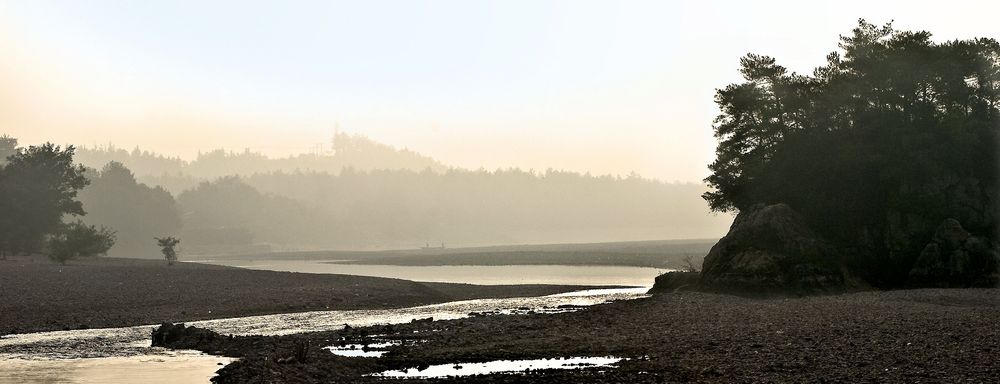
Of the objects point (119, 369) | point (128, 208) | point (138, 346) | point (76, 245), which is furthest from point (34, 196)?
point (128, 208)

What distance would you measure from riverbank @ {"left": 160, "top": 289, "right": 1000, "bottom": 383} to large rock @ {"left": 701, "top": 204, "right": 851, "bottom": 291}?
8612mm

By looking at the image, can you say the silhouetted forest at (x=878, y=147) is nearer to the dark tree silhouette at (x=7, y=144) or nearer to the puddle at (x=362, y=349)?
the puddle at (x=362, y=349)

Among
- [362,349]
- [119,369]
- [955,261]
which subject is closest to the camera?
[119,369]

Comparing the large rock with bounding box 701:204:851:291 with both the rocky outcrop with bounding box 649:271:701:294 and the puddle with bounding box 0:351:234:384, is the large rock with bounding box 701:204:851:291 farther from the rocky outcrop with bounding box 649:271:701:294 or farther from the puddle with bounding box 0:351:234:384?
the puddle with bounding box 0:351:234:384

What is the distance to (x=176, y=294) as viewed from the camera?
180 ft

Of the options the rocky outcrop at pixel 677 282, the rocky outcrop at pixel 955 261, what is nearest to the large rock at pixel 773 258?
the rocky outcrop at pixel 677 282

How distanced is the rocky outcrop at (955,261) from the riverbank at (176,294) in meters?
26.6

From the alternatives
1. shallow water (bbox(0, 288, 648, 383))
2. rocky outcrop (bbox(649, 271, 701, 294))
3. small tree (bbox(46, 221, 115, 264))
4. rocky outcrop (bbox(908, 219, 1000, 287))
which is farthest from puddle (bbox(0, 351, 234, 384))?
small tree (bbox(46, 221, 115, 264))

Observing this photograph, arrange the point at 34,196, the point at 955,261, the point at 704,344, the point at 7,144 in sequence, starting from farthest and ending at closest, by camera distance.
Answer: the point at 7,144 < the point at 34,196 < the point at 955,261 < the point at 704,344

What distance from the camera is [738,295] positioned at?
56.1 metres

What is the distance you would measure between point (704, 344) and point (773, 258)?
1122 inches

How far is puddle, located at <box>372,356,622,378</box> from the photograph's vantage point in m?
27.0

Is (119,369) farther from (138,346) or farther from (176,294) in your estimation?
(176,294)

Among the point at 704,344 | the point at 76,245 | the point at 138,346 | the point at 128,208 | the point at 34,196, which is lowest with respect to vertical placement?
the point at 138,346
